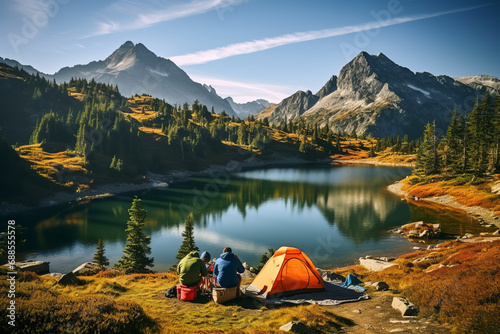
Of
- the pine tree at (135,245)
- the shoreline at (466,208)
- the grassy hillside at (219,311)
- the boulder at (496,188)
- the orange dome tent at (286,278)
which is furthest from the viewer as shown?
the boulder at (496,188)

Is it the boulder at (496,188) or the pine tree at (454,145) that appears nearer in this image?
the boulder at (496,188)

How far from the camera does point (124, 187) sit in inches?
3573

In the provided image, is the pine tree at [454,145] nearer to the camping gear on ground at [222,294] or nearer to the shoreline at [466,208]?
the shoreline at [466,208]

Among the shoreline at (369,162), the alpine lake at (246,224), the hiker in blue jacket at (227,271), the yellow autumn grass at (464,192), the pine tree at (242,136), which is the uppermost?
the pine tree at (242,136)

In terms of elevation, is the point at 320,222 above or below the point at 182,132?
below

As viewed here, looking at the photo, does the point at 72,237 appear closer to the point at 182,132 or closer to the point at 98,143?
the point at 98,143

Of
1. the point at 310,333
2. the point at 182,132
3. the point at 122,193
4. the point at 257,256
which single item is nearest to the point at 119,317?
the point at 310,333

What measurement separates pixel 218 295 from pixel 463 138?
83503mm

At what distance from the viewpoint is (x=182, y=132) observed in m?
152

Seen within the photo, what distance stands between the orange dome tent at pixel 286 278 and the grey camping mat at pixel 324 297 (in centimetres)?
32

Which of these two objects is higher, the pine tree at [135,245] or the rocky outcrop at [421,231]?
the pine tree at [135,245]

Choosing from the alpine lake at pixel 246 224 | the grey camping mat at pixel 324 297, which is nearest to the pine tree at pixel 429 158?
the alpine lake at pixel 246 224

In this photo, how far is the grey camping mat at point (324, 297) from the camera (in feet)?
48.4

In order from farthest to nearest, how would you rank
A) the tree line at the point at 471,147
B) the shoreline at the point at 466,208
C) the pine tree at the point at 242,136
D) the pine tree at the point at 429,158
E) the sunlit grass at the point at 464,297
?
the pine tree at the point at 242,136 → the pine tree at the point at 429,158 → the tree line at the point at 471,147 → the shoreline at the point at 466,208 → the sunlit grass at the point at 464,297
